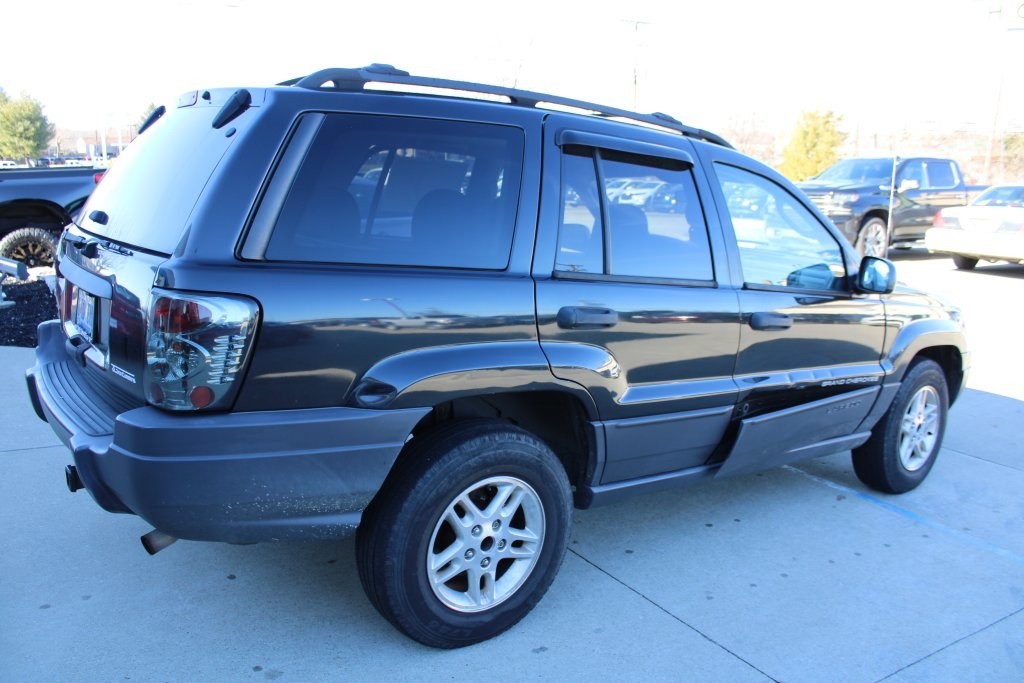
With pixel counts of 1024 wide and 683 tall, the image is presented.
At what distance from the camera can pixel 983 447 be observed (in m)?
5.51

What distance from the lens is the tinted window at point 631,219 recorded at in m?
3.19

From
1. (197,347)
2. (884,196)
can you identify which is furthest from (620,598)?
(884,196)

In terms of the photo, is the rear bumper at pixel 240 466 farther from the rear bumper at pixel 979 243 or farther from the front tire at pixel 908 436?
the rear bumper at pixel 979 243

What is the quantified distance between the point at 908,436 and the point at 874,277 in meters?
1.09

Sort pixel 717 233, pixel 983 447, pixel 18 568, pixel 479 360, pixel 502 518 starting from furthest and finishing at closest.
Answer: pixel 983 447 < pixel 717 233 < pixel 18 568 < pixel 502 518 < pixel 479 360

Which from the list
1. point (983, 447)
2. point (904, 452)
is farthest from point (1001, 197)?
point (904, 452)

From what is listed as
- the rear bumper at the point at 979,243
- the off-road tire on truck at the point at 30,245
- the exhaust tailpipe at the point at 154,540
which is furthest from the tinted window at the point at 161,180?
the rear bumper at the point at 979,243

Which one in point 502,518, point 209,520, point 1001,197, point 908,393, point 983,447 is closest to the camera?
point 209,520

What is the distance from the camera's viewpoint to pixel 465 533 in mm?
2934

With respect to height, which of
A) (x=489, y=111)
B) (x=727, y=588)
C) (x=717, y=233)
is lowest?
(x=727, y=588)

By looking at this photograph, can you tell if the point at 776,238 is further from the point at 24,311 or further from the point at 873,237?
the point at 873,237

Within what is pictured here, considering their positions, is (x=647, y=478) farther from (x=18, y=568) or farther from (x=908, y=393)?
(x=18, y=568)

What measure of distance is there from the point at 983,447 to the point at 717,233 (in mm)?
3146

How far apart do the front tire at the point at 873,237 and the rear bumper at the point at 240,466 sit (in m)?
13.3
